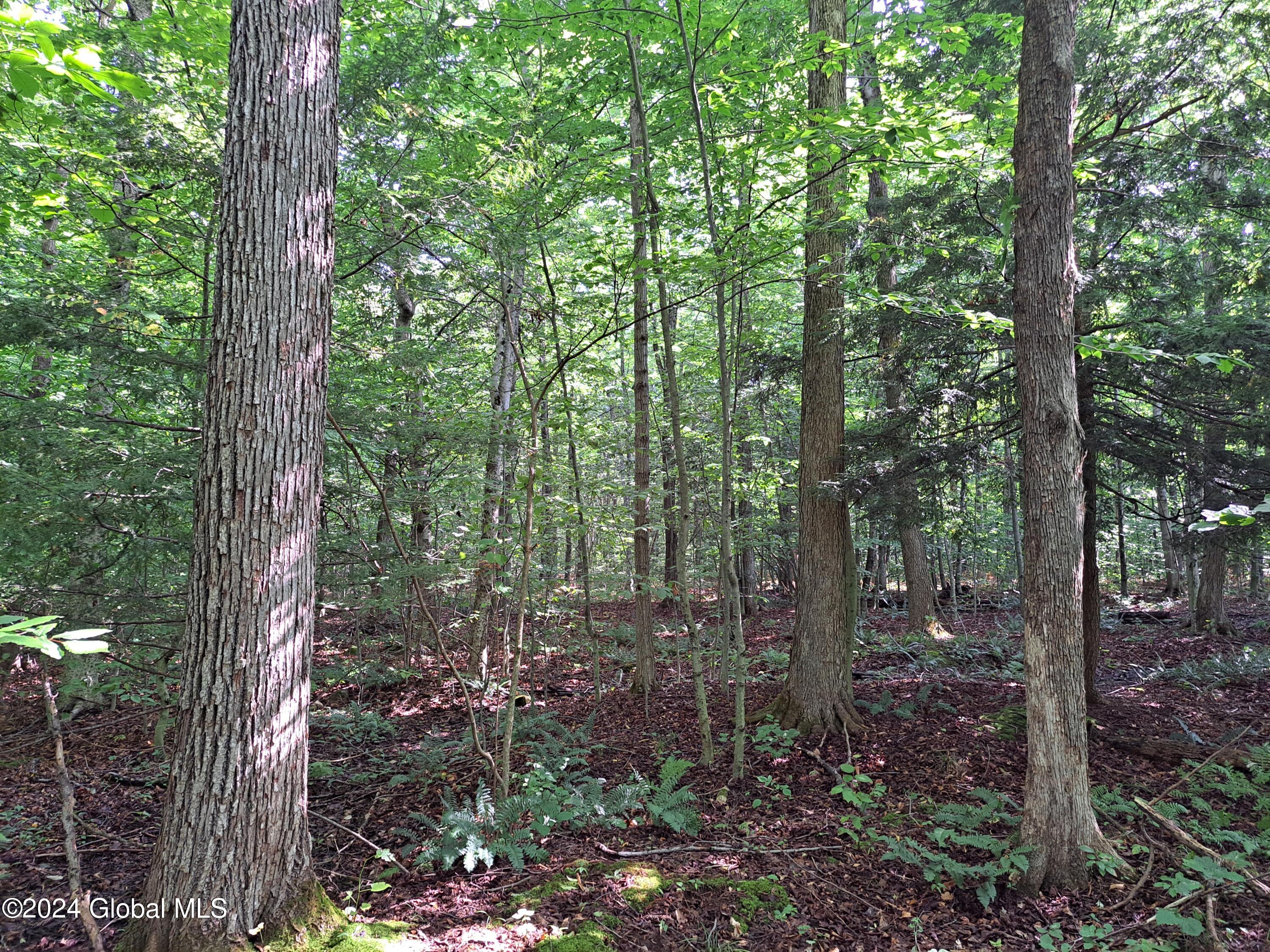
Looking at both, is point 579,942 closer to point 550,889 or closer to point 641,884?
point 550,889

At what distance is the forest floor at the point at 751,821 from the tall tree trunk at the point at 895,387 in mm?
2203

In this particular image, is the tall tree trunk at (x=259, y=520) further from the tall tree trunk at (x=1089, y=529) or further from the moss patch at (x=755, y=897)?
the tall tree trunk at (x=1089, y=529)

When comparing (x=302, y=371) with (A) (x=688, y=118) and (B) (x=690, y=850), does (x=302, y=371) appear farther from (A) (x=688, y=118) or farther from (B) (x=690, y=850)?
(A) (x=688, y=118)

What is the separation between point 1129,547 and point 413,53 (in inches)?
1130

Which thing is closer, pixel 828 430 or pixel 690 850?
pixel 690 850

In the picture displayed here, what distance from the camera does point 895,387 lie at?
30.2ft

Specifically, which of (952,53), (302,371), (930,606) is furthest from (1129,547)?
(302,371)

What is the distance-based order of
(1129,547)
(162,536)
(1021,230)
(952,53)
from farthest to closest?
(1129,547), (952,53), (162,536), (1021,230)

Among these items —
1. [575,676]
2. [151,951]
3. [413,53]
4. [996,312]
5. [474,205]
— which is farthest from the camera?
[575,676]

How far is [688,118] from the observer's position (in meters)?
7.36

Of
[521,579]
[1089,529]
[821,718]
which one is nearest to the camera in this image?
[521,579]

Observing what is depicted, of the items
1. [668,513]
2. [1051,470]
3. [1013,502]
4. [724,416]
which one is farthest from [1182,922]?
[668,513]

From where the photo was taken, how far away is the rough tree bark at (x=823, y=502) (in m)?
6.13

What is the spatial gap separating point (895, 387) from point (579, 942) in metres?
8.12
